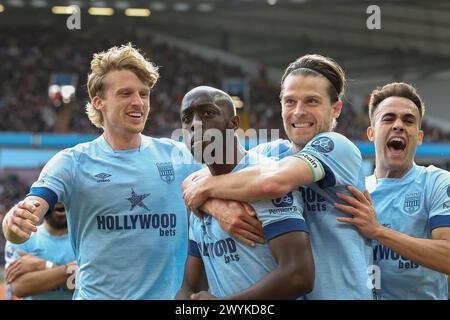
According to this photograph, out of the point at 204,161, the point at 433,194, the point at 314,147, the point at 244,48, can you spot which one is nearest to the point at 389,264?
the point at 433,194

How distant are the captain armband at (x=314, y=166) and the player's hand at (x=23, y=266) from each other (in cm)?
338

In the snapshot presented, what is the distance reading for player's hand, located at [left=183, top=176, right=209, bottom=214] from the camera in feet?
11.4

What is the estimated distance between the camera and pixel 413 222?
4.15m

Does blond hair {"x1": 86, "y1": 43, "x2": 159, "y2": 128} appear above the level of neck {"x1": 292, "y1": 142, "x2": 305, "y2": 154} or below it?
above

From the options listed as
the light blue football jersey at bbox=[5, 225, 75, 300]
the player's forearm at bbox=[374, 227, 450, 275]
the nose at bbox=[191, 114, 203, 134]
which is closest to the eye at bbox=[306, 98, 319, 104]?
the nose at bbox=[191, 114, 203, 134]

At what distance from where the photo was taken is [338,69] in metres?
3.63

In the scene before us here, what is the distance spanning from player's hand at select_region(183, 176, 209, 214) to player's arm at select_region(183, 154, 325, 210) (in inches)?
2.1

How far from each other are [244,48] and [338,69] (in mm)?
32076

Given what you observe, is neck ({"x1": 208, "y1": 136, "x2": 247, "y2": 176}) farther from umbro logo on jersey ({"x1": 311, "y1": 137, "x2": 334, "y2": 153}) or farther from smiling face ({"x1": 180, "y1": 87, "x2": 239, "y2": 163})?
umbro logo on jersey ({"x1": 311, "y1": 137, "x2": 334, "y2": 153})

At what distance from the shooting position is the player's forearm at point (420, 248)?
3.66 m

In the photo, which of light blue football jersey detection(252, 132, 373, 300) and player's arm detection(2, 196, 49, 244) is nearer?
light blue football jersey detection(252, 132, 373, 300)

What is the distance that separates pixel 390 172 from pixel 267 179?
161cm

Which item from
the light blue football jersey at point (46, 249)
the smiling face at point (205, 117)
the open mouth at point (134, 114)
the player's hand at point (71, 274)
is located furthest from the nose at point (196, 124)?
the light blue football jersey at point (46, 249)
